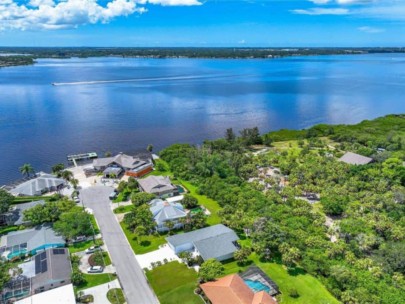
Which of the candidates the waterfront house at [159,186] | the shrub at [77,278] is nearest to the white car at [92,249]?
the shrub at [77,278]

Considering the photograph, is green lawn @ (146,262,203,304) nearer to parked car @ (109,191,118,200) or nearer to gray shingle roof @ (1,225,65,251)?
gray shingle roof @ (1,225,65,251)

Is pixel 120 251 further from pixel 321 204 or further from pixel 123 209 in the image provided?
pixel 321 204

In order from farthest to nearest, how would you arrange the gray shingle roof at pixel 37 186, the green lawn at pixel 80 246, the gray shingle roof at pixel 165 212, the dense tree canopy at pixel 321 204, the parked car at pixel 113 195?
1. the gray shingle roof at pixel 37 186
2. the parked car at pixel 113 195
3. the gray shingle roof at pixel 165 212
4. the green lawn at pixel 80 246
5. the dense tree canopy at pixel 321 204

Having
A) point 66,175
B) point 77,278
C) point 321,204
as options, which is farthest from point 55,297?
point 321,204

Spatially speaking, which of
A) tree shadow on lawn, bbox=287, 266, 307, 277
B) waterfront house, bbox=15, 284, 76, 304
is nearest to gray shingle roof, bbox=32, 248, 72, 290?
waterfront house, bbox=15, 284, 76, 304

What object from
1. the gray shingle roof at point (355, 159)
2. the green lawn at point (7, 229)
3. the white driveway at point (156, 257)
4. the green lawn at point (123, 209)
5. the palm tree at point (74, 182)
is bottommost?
the white driveway at point (156, 257)

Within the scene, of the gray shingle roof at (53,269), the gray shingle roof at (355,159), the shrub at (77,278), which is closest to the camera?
the gray shingle roof at (53,269)

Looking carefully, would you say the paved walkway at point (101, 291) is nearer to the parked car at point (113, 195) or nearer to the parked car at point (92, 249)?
the parked car at point (92, 249)
